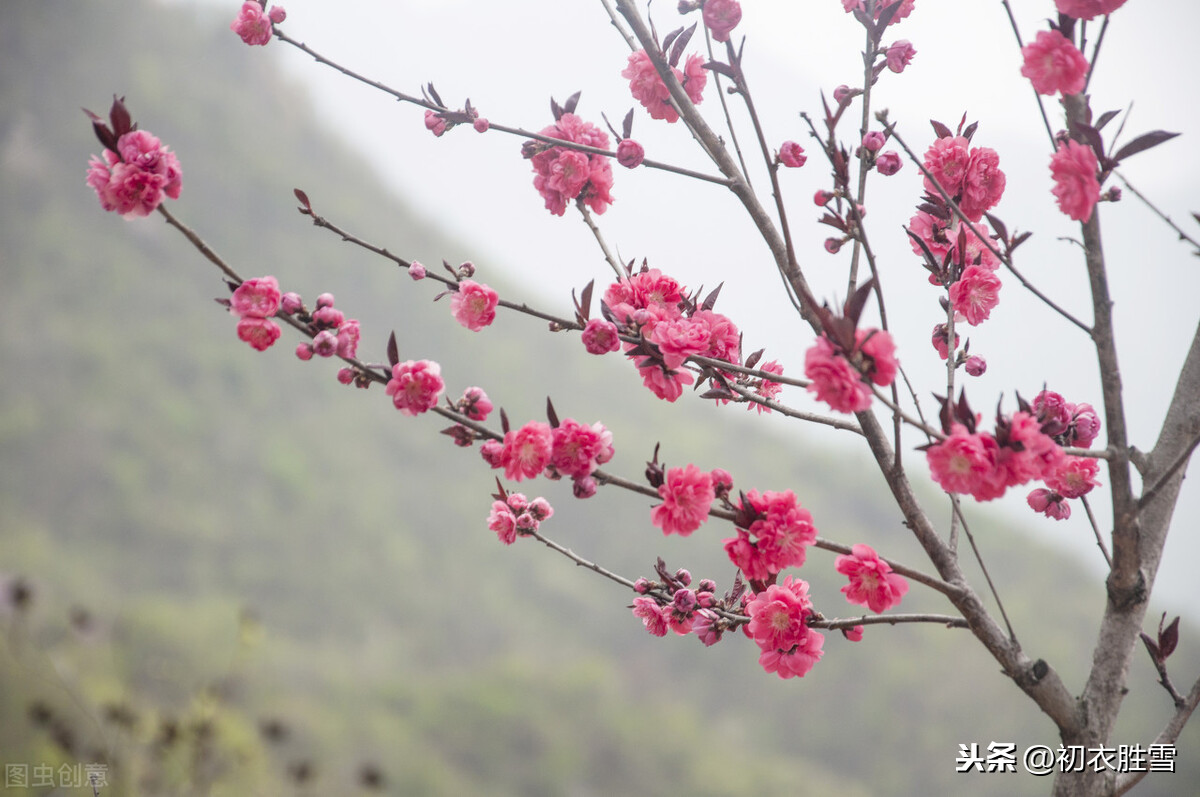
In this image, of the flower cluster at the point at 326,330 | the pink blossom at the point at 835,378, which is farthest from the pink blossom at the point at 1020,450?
the flower cluster at the point at 326,330

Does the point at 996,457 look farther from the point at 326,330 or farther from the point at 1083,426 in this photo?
the point at 326,330

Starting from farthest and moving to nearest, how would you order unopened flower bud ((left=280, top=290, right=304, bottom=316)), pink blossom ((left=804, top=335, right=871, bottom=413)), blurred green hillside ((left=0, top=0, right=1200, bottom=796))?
1. blurred green hillside ((left=0, top=0, right=1200, bottom=796))
2. unopened flower bud ((left=280, top=290, right=304, bottom=316))
3. pink blossom ((left=804, top=335, right=871, bottom=413))

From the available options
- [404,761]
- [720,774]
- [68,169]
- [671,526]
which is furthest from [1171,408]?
[68,169]

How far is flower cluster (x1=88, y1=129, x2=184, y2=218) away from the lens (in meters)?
0.50

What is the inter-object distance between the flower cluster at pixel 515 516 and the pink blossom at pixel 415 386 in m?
0.11

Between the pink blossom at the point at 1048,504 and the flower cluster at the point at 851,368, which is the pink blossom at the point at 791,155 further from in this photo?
the pink blossom at the point at 1048,504

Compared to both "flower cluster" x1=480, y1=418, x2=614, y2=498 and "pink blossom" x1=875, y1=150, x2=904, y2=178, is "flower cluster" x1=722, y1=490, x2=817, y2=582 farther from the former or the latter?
"pink blossom" x1=875, y1=150, x2=904, y2=178

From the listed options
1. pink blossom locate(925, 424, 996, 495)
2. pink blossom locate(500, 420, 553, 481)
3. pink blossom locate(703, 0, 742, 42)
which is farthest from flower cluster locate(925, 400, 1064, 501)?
pink blossom locate(703, 0, 742, 42)

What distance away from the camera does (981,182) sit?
62 centimetres

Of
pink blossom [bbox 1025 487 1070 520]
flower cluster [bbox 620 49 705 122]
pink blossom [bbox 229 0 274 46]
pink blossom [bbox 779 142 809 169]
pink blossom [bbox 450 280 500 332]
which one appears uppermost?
flower cluster [bbox 620 49 705 122]

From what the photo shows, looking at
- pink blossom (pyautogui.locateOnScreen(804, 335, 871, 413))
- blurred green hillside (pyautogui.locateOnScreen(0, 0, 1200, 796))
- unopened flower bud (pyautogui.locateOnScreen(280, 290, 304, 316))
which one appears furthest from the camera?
blurred green hillside (pyautogui.locateOnScreen(0, 0, 1200, 796))

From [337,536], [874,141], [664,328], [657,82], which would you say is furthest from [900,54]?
[337,536]

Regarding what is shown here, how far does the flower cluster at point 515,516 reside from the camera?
0.57 metres

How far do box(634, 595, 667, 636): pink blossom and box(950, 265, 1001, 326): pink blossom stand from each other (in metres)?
0.34
